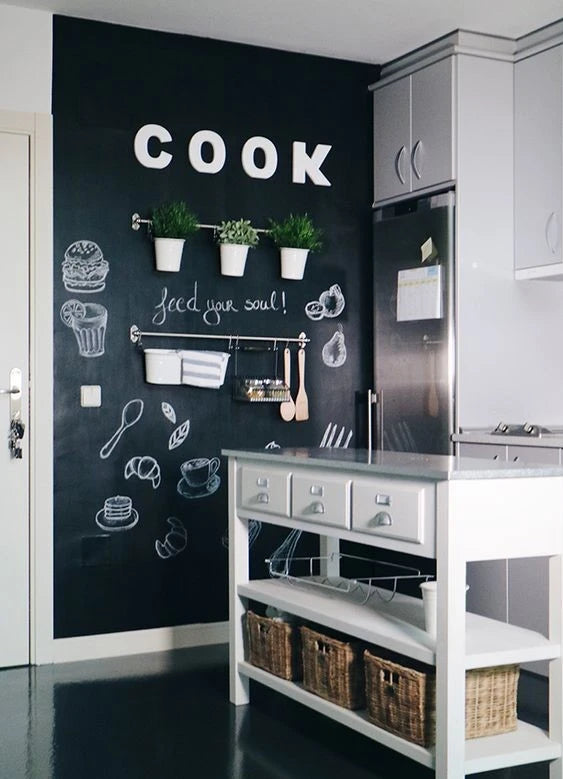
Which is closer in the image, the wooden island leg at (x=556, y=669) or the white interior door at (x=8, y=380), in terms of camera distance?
the wooden island leg at (x=556, y=669)

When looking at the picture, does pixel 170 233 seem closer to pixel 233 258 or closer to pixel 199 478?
pixel 233 258

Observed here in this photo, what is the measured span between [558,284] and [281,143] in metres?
1.40

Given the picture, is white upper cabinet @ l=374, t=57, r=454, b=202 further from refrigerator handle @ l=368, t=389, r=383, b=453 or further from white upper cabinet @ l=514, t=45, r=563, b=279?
refrigerator handle @ l=368, t=389, r=383, b=453

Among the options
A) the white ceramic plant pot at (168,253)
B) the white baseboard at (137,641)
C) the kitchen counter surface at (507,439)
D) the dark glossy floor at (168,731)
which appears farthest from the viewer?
the white ceramic plant pot at (168,253)

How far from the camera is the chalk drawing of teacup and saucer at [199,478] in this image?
15.2 feet

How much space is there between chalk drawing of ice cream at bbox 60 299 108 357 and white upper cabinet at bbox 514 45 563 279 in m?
1.81

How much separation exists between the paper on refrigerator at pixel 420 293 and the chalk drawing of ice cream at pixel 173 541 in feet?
4.40

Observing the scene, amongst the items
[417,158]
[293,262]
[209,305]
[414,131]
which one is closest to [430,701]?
[209,305]

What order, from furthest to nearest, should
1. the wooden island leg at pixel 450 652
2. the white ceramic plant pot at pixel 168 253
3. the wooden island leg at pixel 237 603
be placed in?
the white ceramic plant pot at pixel 168 253 < the wooden island leg at pixel 237 603 < the wooden island leg at pixel 450 652

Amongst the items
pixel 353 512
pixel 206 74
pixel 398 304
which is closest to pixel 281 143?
pixel 206 74

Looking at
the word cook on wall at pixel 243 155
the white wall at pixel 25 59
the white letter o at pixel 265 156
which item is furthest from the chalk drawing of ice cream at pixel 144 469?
the white wall at pixel 25 59

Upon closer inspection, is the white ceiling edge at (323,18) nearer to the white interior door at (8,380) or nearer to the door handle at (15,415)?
the white interior door at (8,380)

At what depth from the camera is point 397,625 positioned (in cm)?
303

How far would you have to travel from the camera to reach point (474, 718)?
9.20 ft
